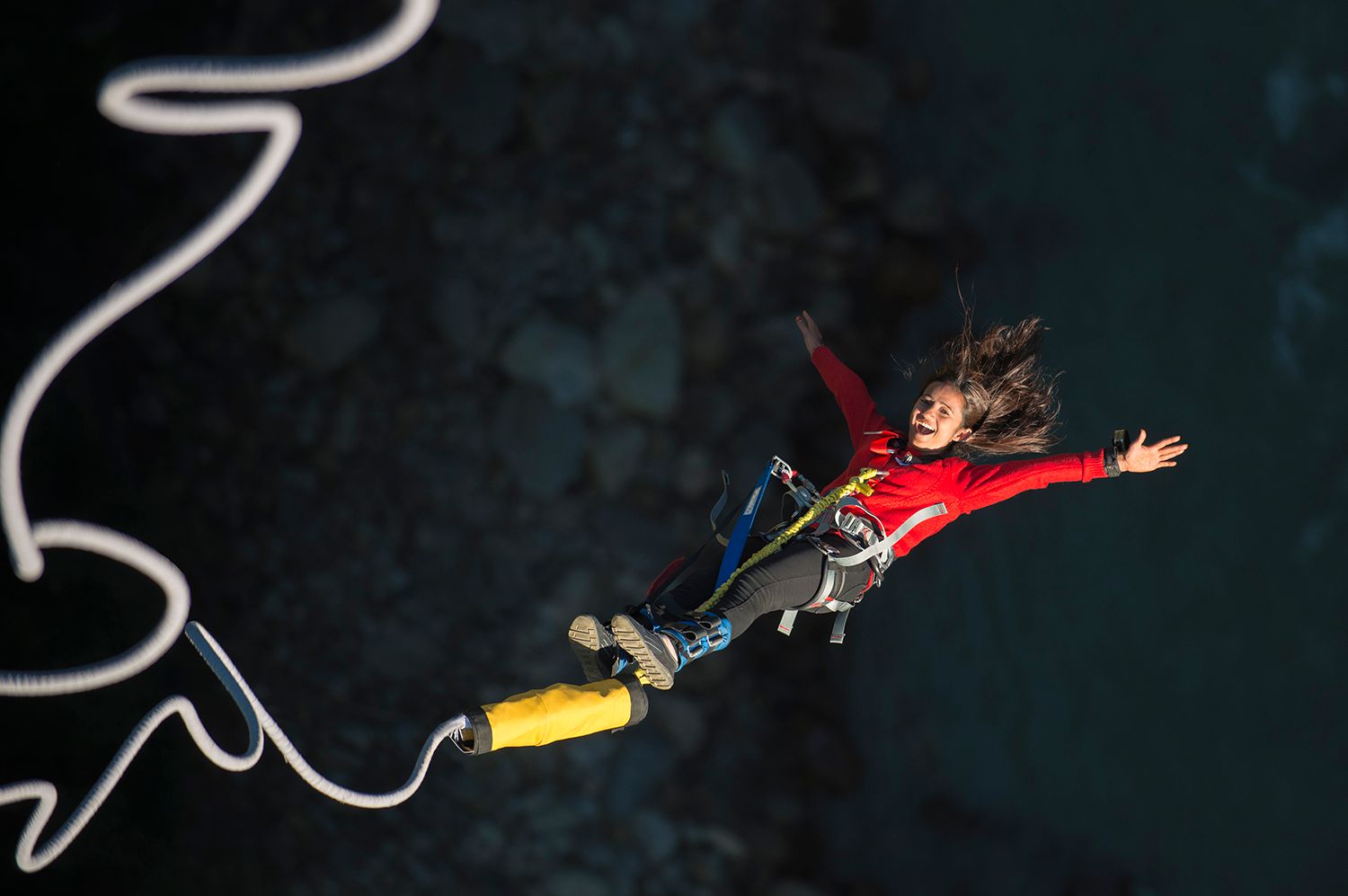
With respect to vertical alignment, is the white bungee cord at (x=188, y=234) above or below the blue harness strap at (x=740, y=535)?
below

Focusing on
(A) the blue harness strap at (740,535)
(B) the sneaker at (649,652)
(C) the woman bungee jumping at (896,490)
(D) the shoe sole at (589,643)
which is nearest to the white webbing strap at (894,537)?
(C) the woman bungee jumping at (896,490)

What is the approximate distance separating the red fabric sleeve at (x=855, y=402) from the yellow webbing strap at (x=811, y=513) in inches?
4.6

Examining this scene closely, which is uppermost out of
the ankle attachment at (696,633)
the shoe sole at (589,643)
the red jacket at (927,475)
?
the red jacket at (927,475)

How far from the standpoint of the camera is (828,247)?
487cm

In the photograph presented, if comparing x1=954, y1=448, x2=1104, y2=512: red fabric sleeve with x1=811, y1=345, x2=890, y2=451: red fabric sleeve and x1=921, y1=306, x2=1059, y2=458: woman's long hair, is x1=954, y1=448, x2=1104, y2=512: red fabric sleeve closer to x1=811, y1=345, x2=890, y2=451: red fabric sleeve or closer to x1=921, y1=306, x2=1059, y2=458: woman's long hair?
x1=921, y1=306, x2=1059, y2=458: woman's long hair

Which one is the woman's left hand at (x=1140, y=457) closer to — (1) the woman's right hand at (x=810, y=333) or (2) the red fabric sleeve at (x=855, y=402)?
(2) the red fabric sleeve at (x=855, y=402)

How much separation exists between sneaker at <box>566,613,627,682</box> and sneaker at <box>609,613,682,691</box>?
78 millimetres

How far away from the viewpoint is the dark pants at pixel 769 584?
2.69 m

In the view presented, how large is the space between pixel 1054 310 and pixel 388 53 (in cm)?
331

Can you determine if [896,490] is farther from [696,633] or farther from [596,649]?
[596,649]

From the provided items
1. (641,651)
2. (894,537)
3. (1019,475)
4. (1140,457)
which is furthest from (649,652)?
(1140,457)

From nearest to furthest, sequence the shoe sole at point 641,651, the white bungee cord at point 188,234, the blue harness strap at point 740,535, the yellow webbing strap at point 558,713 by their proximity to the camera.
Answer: the white bungee cord at point 188,234
the yellow webbing strap at point 558,713
the shoe sole at point 641,651
the blue harness strap at point 740,535

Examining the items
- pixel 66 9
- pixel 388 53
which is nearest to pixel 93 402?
pixel 66 9

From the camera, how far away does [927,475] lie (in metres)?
2.77
